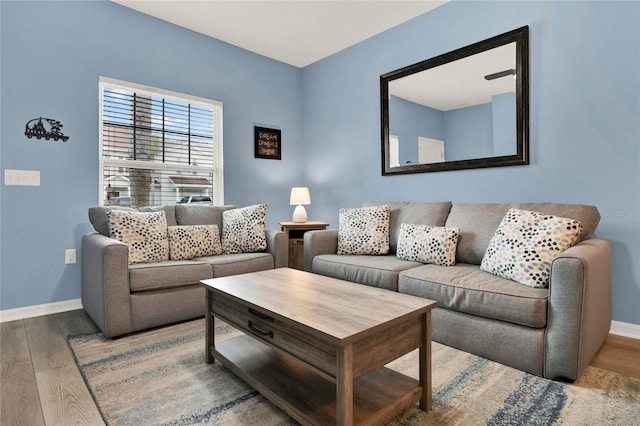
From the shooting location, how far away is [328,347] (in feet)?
3.91

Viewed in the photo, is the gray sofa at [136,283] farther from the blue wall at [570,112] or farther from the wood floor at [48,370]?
the blue wall at [570,112]

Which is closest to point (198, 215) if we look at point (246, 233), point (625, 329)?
point (246, 233)

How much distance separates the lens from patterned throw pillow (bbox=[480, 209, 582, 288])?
1.82 meters

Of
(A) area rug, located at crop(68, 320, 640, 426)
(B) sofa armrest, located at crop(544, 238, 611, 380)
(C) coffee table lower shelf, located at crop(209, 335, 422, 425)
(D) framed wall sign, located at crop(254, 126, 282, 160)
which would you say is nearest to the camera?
(C) coffee table lower shelf, located at crop(209, 335, 422, 425)

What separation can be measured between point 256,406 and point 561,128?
2627mm

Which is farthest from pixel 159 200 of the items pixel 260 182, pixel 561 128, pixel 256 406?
pixel 561 128

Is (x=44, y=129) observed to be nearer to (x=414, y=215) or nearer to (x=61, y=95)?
(x=61, y=95)

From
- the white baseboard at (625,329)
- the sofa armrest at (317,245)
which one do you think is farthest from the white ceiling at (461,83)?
the white baseboard at (625,329)

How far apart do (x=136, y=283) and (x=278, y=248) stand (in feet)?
3.94

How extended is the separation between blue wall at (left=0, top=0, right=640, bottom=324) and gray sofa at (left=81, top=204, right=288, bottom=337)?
19.6 inches

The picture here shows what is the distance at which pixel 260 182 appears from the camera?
4.15 meters

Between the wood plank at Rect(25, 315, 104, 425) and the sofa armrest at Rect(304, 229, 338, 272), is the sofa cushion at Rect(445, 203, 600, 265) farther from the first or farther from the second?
the wood plank at Rect(25, 315, 104, 425)

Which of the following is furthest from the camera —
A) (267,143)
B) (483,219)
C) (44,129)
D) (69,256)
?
(267,143)

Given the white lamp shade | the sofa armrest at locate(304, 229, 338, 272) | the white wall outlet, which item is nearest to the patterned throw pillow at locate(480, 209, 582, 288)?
the sofa armrest at locate(304, 229, 338, 272)
